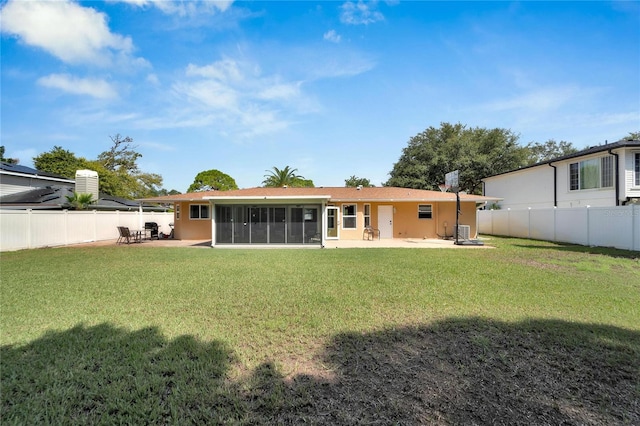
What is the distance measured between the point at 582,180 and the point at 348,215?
14622 mm

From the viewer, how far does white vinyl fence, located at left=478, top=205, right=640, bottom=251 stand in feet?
40.2

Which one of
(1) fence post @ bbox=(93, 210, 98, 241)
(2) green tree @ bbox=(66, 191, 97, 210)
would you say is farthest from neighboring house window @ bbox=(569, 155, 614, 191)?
(2) green tree @ bbox=(66, 191, 97, 210)

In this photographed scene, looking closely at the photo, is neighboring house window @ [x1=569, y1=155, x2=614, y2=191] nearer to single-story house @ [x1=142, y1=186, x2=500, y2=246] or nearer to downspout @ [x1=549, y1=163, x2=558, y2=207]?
downspout @ [x1=549, y1=163, x2=558, y2=207]

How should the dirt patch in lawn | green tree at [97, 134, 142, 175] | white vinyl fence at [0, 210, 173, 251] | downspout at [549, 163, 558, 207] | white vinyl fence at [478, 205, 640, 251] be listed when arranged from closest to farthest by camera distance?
the dirt patch in lawn, white vinyl fence at [478, 205, 640, 251], white vinyl fence at [0, 210, 173, 251], downspout at [549, 163, 558, 207], green tree at [97, 134, 142, 175]

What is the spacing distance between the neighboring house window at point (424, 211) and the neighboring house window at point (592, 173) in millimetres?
9304

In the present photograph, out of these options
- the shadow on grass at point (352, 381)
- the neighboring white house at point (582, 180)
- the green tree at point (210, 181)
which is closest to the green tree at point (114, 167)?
the green tree at point (210, 181)

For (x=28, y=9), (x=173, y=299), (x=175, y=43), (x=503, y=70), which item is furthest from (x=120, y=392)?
(x=503, y=70)

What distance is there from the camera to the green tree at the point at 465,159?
31578 mm

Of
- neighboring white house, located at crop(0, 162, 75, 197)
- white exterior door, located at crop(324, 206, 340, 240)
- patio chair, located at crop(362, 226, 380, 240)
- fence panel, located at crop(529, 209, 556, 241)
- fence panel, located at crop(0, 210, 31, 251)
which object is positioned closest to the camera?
fence panel, located at crop(0, 210, 31, 251)

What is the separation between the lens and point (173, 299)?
5.81 metres

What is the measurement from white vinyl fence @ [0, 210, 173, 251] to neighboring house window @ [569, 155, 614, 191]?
29712mm

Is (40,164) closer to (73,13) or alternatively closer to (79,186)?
(79,186)

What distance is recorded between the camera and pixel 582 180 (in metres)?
18.6

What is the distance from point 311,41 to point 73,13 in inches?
300
